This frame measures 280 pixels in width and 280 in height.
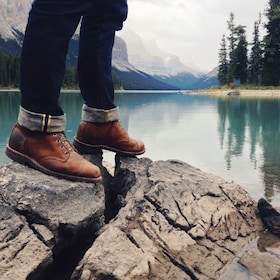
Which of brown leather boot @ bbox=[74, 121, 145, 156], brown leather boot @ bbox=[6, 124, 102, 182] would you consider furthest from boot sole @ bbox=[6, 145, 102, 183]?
brown leather boot @ bbox=[74, 121, 145, 156]

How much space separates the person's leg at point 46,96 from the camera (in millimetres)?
1886

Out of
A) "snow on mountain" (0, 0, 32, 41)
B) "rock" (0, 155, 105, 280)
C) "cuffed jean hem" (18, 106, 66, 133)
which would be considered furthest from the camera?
"snow on mountain" (0, 0, 32, 41)

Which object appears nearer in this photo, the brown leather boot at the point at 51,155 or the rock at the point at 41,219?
the rock at the point at 41,219

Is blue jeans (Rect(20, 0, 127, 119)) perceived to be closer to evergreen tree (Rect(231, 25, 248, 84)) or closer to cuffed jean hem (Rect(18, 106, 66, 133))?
cuffed jean hem (Rect(18, 106, 66, 133))

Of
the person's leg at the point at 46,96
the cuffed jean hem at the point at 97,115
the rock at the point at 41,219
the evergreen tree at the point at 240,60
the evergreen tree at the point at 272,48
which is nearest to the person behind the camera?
the rock at the point at 41,219

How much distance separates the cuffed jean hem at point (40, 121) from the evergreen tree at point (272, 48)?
45.0 m

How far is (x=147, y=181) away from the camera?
2.42m

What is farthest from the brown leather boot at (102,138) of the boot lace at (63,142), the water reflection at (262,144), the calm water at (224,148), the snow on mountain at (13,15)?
the snow on mountain at (13,15)

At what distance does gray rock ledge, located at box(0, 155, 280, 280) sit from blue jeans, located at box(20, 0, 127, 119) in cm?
45

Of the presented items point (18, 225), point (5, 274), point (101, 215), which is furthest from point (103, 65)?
point (5, 274)

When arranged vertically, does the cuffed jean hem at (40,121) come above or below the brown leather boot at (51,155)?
above

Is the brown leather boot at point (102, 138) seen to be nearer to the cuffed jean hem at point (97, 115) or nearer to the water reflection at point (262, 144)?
the cuffed jean hem at point (97, 115)

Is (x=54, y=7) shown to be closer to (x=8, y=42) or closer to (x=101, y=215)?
(x=101, y=215)

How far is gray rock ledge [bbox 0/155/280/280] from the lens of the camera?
172 cm
